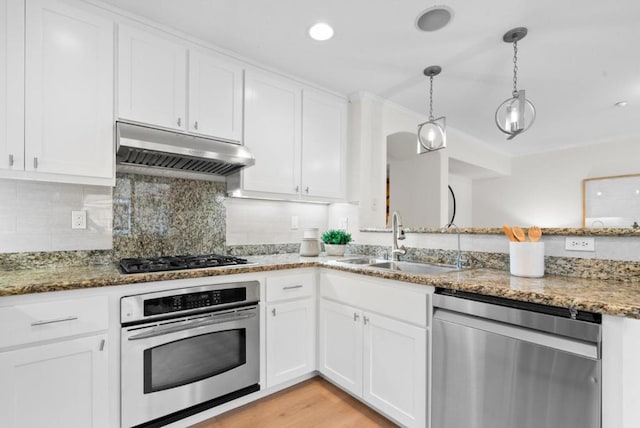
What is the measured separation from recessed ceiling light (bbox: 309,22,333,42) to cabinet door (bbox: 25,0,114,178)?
3.88 feet

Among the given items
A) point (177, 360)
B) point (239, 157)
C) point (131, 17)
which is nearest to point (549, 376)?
point (177, 360)

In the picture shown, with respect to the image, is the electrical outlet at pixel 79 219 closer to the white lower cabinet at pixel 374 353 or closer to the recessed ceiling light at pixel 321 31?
the white lower cabinet at pixel 374 353

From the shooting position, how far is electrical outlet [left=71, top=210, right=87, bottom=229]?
6.23ft

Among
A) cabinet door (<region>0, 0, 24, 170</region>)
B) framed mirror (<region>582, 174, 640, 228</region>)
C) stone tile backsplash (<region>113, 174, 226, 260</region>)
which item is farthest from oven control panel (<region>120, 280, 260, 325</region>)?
framed mirror (<region>582, 174, 640, 228</region>)

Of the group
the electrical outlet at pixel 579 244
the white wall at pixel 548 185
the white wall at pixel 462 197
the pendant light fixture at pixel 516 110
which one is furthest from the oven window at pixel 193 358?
the white wall at pixel 548 185

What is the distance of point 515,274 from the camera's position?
5.36ft

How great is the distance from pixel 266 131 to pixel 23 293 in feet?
5.62

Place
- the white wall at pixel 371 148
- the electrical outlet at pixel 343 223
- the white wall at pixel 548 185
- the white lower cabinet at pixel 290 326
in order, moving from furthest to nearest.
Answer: the white wall at pixel 548 185, the electrical outlet at pixel 343 223, the white wall at pixel 371 148, the white lower cabinet at pixel 290 326

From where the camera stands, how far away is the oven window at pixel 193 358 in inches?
63.3

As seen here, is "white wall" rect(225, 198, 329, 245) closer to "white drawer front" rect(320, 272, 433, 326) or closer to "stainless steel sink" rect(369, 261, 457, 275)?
"white drawer front" rect(320, 272, 433, 326)

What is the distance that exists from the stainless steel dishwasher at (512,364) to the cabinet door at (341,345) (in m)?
0.52

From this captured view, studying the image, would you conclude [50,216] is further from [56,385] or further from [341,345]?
[341,345]

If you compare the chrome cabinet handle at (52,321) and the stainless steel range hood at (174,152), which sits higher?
the stainless steel range hood at (174,152)

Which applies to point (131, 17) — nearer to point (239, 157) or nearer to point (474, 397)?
point (239, 157)
